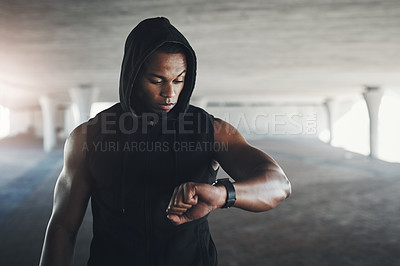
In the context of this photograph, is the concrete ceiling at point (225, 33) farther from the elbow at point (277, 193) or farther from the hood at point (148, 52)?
the elbow at point (277, 193)

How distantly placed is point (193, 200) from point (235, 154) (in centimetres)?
54

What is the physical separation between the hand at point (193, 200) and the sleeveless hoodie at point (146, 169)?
0.37 meters

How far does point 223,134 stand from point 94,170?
65 cm

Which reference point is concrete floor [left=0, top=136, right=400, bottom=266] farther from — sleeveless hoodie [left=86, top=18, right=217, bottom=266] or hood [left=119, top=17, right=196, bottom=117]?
hood [left=119, top=17, right=196, bottom=117]

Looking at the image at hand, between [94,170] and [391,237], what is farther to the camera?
[391,237]

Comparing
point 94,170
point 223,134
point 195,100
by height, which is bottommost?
point 94,170

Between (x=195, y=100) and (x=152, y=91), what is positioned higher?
(x=195, y=100)

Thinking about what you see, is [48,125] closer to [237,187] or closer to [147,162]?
[147,162]

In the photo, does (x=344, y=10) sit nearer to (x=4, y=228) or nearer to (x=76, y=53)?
(x=76, y=53)

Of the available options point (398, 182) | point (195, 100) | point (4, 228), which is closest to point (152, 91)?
point (4, 228)

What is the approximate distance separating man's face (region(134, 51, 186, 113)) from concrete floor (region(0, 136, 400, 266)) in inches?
176

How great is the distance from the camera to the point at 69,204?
153 cm

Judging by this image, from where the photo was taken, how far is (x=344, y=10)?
552 centimetres

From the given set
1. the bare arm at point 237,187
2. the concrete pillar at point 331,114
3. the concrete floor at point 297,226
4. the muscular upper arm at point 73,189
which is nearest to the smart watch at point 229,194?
the bare arm at point 237,187
